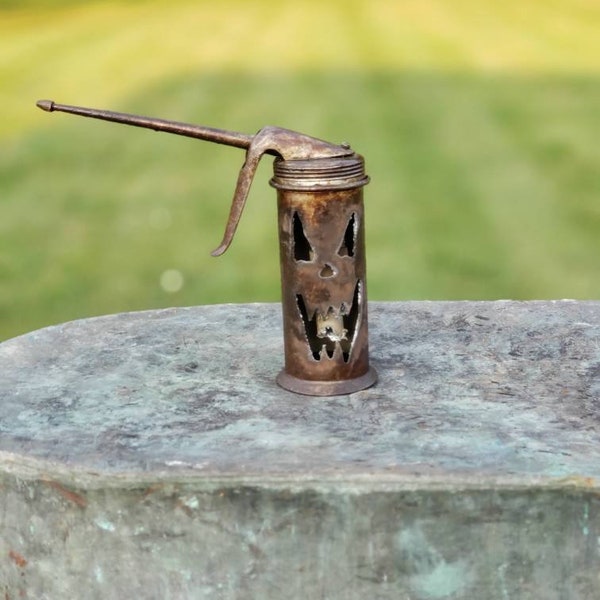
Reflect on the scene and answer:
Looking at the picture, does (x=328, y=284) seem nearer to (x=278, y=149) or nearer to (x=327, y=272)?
(x=327, y=272)

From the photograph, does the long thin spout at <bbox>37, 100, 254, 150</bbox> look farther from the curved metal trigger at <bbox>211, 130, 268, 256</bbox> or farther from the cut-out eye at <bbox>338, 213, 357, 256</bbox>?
the cut-out eye at <bbox>338, 213, 357, 256</bbox>

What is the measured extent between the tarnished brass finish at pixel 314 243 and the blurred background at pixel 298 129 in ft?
5.40

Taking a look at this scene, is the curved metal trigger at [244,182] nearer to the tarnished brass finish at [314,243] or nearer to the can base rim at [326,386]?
the tarnished brass finish at [314,243]

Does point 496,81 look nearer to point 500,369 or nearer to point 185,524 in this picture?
point 500,369

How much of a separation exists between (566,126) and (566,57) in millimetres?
821

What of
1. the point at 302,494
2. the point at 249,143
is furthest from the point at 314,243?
the point at 302,494

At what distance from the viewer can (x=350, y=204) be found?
5.28 feet

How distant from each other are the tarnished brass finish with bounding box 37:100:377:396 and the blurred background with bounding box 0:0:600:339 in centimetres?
165

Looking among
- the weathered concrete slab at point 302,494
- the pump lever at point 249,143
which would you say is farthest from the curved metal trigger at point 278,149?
the weathered concrete slab at point 302,494

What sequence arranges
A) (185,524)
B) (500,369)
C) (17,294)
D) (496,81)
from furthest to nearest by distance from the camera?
(496,81) < (17,294) < (500,369) < (185,524)

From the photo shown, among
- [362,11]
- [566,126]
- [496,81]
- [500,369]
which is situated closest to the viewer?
[500,369]

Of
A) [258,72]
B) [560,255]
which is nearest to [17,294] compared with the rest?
[560,255]

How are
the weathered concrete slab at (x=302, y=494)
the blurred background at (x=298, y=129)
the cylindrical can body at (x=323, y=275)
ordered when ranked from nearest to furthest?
1. the weathered concrete slab at (x=302, y=494)
2. the cylindrical can body at (x=323, y=275)
3. the blurred background at (x=298, y=129)

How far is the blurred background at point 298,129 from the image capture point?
347 cm
